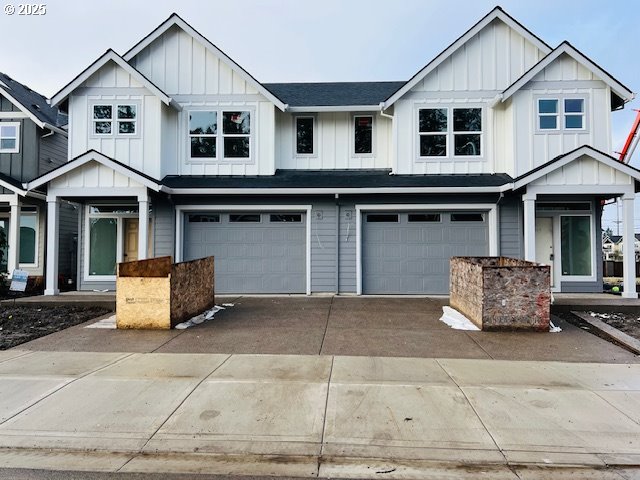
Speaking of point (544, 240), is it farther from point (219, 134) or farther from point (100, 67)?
point (100, 67)

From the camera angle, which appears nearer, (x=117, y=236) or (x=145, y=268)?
(x=145, y=268)

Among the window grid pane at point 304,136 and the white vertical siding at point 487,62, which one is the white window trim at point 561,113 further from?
the window grid pane at point 304,136

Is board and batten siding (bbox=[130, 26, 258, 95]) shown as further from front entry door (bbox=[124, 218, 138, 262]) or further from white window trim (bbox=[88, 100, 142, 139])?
front entry door (bbox=[124, 218, 138, 262])

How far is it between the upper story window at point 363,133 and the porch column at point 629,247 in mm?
7077

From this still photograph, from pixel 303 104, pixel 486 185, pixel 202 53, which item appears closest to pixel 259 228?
Result: pixel 303 104

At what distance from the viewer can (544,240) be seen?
501 inches

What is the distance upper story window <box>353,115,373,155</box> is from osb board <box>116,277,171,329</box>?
25.7 feet

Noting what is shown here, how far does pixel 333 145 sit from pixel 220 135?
3512 millimetres

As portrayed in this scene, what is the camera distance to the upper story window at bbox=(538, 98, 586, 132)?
12156mm

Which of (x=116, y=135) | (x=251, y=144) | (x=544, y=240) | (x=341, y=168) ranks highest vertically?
(x=116, y=135)

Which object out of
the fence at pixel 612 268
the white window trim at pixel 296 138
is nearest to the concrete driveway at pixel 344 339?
the white window trim at pixel 296 138

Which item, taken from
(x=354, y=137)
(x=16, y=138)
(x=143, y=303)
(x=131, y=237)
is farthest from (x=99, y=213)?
(x=354, y=137)

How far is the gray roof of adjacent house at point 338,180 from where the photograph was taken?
11.8 m

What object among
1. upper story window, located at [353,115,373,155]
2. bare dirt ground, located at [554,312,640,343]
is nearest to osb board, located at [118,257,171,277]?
upper story window, located at [353,115,373,155]
